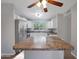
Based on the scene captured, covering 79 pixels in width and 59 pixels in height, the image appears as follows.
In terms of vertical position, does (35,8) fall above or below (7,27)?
above

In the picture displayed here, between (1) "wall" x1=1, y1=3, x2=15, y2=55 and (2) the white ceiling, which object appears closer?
(2) the white ceiling

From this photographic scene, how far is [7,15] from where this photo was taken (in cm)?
641

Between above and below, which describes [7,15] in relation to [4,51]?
above

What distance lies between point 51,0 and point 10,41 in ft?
11.3

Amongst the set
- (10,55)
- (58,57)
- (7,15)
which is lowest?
(10,55)

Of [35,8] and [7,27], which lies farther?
[35,8]

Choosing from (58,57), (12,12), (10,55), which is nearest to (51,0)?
(58,57)

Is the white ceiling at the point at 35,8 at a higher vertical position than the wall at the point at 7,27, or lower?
higher

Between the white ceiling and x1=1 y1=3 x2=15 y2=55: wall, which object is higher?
the white ceiling

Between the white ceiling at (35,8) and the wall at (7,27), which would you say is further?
the wall at (7,27)

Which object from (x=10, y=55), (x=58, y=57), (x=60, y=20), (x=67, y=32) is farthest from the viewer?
(x=60, y=20)

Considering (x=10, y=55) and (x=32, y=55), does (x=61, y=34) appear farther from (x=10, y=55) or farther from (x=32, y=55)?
(x=32, y=55)

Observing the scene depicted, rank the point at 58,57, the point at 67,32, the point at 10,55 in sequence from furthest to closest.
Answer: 1. the point at 67,32
2. the point at 10,55
3. the point at 58,57

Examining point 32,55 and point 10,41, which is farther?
point 10,41
